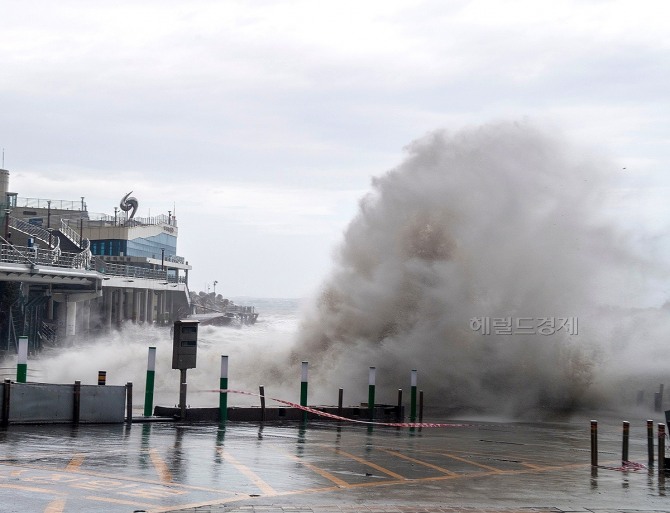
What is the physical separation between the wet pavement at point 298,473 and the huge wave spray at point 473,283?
1268cm

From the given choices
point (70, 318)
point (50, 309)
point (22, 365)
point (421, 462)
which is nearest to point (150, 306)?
point (50, 309)

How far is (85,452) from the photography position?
1488cm

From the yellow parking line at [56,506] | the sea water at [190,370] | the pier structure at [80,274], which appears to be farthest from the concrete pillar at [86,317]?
the yellow parking line at [56,506]

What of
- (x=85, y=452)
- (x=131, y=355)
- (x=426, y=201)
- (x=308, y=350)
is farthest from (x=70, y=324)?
(x=85, y=452)

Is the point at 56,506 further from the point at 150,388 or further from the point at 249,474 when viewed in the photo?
the point at 150,388

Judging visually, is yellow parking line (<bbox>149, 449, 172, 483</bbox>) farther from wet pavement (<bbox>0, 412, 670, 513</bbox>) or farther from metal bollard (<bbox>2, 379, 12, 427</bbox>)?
metal bollard (<bbox>2, 379, 12, 427</bbox>)

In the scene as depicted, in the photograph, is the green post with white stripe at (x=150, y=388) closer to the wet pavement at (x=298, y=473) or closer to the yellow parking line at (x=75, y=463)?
the wet pavement at (x=298, y=473)

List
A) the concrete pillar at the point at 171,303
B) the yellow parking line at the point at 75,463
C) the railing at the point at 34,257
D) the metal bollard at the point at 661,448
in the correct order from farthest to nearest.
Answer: the concrete pillar at the point at 171,303, the railing at the point at 34,257, the metal bollard at the point at 661,448, the yellow parking line at the point at 75,463

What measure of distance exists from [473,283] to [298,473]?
22.3 m

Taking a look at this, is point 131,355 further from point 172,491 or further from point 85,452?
point 172,491

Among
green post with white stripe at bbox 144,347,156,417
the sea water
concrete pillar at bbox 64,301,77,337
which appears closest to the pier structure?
concrete pillar at bbox 64,301,77,337

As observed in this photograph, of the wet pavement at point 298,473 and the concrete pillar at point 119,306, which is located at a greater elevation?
the concrete pillar at point 119,306

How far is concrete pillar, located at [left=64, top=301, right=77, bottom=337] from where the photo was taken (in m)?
69.6

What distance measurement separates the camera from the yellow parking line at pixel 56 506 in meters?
10.0
